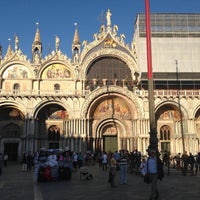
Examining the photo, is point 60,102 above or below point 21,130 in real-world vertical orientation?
above

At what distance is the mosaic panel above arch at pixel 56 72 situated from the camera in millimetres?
35438

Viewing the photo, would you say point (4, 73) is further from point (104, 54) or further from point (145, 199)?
point (145, 199)

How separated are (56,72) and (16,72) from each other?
5.38 meters

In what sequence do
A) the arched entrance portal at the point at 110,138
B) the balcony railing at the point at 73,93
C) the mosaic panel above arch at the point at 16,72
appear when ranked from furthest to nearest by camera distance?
1. the arched entrance portal at the point at 110,138
2. the mosaic panel above arch at the point at 16,72
3. the balcony railing at the point at 73,93

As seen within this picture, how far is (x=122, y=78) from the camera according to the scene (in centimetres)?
3681

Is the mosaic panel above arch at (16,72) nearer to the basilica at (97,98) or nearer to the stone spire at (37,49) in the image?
the basilica at (97,98)

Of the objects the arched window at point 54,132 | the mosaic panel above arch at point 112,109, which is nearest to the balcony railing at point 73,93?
the mosaic panel above arch at point 112,109

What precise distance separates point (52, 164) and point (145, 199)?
24.0 ft

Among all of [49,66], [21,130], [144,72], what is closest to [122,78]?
[144,72]

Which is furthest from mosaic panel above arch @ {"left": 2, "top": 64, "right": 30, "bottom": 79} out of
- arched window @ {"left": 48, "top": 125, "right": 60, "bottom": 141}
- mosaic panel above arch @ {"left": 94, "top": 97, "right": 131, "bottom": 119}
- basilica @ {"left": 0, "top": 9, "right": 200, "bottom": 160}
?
mosaic panel above arch @ {"left": 94, "top": 97, "right": 131, "bottom": 119}

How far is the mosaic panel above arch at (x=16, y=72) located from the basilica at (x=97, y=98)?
0.42 feet

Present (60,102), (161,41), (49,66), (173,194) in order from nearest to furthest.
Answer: (173,194)
(60,102)
(49,66)
(161,41)

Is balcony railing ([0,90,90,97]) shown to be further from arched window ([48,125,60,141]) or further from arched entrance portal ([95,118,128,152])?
arched entrance portal ([95,118,128,152])

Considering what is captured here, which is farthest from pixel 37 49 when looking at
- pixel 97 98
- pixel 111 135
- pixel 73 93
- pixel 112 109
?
pixel 111 135
